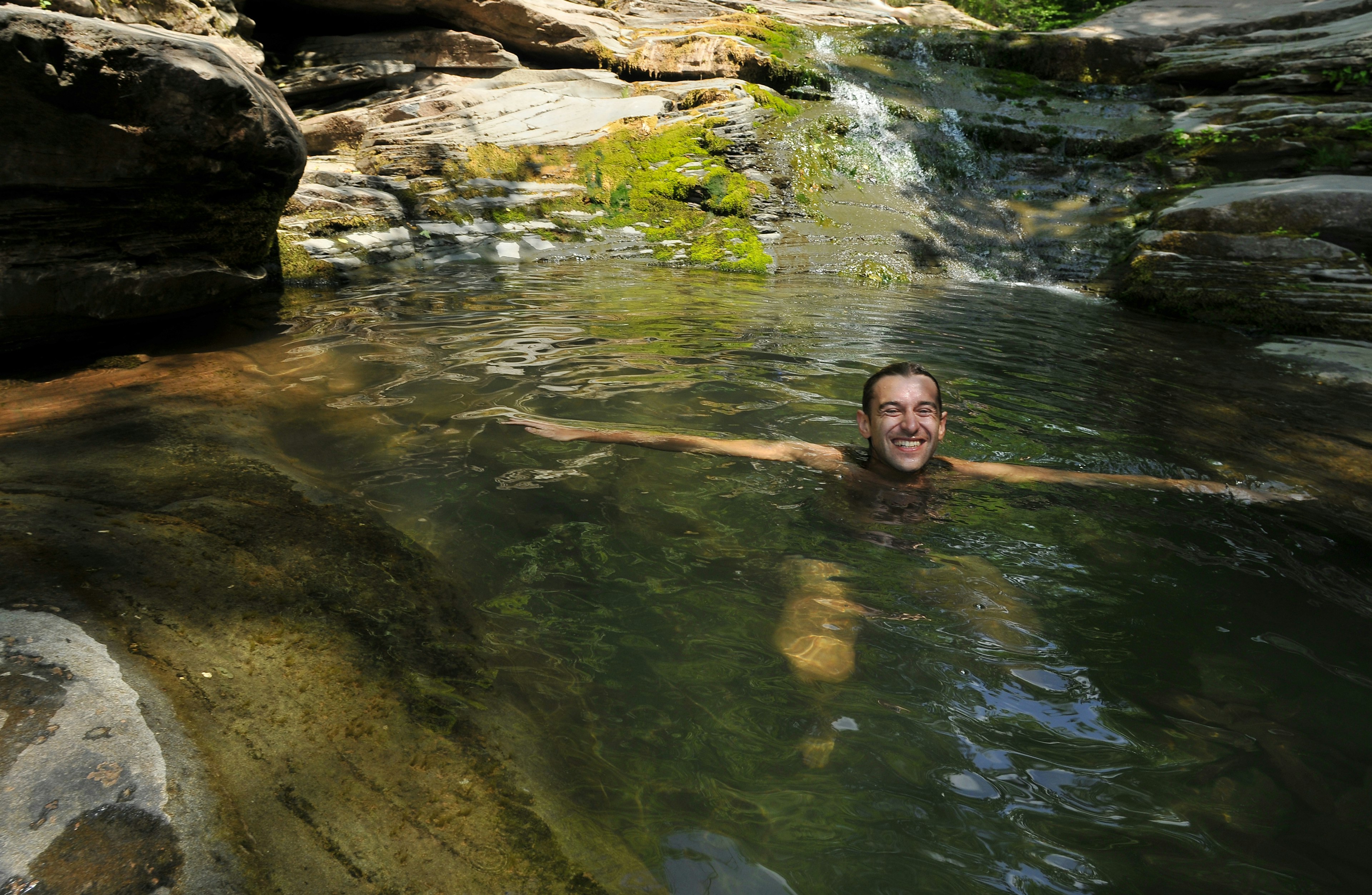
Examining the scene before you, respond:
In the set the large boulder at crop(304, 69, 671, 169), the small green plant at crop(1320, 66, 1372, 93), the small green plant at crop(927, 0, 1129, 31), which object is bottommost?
the large boulder at crop(304, 69, 671, 169)

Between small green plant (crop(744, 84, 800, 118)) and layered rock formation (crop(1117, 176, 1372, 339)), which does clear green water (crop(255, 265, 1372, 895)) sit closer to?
layered rock formation (crop(1117, 176, 1372, 339))

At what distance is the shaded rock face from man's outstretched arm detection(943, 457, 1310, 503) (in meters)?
5.10

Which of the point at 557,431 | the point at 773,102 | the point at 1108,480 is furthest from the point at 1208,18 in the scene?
the point at 557,431

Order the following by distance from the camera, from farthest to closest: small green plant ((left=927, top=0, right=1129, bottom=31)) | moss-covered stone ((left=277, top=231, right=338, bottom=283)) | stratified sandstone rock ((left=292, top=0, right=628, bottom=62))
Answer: small green plant ((left=927, top=0, right=1129, bottom=31)) → stratified sandstone rock ((left=292, top=0, right=628, bottom=62)) → moss-covered stone ((left=277, top=231, right=338, bottom=283))

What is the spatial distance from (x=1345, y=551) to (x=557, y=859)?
10.9 ft

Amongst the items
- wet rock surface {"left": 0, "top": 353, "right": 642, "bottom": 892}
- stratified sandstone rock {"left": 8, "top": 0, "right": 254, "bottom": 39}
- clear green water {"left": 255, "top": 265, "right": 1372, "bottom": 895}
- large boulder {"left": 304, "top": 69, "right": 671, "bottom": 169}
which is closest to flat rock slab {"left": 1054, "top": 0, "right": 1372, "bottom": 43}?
large boulder {"left": 304, "top": 69, "right": 671, "bottom": 169}

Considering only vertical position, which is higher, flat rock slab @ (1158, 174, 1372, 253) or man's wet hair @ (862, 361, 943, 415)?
flat rock slab @ (1158, 174, 1372, 253)

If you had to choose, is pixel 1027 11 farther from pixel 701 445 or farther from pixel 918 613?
pixel 918 613

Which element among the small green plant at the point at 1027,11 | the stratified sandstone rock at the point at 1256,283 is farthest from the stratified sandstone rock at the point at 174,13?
the small green plant at the point at 1027,11

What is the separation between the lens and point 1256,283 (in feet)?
26.8

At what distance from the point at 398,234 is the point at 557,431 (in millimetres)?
6837

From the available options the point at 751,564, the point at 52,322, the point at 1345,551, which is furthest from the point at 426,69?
the point at 1345,551

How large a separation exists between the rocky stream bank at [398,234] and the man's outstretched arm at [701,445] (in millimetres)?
Result: 1098

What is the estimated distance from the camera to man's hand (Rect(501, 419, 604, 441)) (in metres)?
3.84
